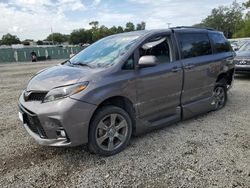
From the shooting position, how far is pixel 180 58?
14.3 ft

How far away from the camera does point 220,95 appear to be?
558 centimetres

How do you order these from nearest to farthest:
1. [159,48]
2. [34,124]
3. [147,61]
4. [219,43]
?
[34,124], [147,61], [159,48], [219,43]

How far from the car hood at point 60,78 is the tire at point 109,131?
539 millimetres

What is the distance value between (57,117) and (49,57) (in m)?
35.5

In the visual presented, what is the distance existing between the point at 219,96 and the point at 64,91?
12.6ft

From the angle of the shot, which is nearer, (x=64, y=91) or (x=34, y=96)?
(x=64, y=91)

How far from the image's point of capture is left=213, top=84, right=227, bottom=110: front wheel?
5.42m

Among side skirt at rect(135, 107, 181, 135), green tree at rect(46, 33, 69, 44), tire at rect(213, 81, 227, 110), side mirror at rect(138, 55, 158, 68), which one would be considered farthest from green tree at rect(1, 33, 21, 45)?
side mirror at rect(138, 55, 158, 68)

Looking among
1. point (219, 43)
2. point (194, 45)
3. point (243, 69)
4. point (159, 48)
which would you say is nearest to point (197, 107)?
point (194, 45)

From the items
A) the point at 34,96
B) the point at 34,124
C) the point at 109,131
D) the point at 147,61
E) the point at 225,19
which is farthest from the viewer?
the point at 225,19

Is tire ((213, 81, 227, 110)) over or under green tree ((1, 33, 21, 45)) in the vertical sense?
under

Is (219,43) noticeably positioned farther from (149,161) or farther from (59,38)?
(59,38)

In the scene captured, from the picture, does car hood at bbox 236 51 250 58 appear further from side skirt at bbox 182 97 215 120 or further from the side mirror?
the side mirror

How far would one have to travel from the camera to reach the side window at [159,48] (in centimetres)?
404
